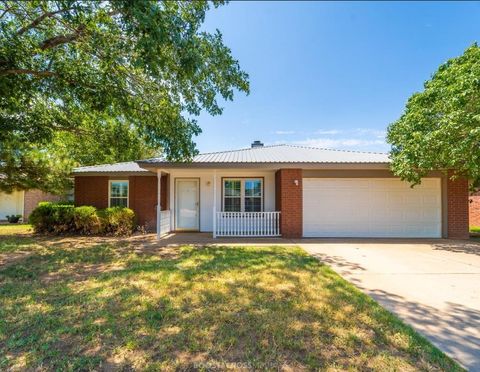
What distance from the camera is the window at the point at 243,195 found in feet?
38.8

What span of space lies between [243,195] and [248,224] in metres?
1.61

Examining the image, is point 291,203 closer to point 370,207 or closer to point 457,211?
point 370,207

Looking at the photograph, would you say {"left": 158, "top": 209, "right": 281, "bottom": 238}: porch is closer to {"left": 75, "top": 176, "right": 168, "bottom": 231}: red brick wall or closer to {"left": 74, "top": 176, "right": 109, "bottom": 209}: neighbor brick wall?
{"left": 75, "top": 176, "right": 168, "bottom": 231}: red brick wall

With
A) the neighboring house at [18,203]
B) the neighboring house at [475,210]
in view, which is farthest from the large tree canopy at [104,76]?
the neighboring house at [475,210]

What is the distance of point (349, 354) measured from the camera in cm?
273

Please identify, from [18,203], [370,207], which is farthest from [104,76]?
[18,203]

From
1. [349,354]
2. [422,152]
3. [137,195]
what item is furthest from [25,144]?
[422,152]

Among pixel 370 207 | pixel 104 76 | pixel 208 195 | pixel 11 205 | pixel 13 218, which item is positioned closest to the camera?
pixel 104 76

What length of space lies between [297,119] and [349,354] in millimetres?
12950

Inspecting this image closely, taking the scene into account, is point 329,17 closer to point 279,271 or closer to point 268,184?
point 279,271

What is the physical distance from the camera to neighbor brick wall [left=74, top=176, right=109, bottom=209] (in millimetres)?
12812

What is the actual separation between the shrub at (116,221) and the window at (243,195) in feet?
14.0

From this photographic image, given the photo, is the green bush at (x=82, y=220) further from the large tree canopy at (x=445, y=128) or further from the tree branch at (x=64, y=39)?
the large tree canopy at (x=445, y=128)

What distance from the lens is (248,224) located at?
35.3 feet
